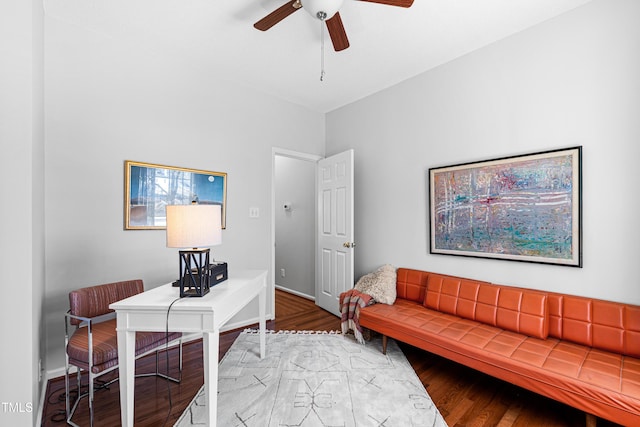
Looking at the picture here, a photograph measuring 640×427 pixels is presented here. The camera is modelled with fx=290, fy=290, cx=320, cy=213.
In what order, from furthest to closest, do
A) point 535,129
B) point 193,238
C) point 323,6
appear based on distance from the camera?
point 535,129 < point 323,6 < point 193,238

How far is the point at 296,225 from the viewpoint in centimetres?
488

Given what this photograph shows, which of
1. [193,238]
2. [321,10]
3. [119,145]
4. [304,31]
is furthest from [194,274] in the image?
[304,31]

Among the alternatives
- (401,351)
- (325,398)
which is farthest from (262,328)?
(401,351)

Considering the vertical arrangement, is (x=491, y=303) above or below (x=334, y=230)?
below

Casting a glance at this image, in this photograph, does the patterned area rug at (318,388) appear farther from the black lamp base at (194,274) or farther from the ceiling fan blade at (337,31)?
the ceiling fan blade at (337,31)

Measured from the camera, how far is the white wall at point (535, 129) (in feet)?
6.32

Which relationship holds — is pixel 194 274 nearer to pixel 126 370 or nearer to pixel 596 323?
pixel 126 370

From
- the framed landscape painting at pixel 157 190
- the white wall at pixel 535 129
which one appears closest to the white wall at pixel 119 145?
the framed landscape painting at pixel 157 190

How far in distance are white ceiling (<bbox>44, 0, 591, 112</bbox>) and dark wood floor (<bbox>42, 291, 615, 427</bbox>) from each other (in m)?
2.77

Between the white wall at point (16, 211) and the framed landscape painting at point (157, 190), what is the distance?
1.24 m

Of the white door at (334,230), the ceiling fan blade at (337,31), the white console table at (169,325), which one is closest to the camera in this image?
the white console table at (169,325)

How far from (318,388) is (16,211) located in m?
1.98

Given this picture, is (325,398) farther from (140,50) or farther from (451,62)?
(140,50)

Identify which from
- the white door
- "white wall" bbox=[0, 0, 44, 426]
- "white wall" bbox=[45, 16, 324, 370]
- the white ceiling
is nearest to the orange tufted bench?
the white door
